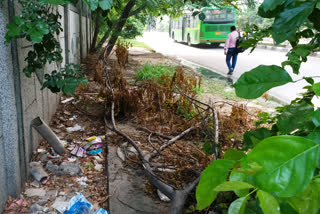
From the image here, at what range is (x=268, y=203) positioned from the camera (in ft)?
1.27

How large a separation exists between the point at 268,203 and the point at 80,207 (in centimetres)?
216

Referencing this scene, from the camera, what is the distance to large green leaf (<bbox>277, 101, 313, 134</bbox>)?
23.8 inches

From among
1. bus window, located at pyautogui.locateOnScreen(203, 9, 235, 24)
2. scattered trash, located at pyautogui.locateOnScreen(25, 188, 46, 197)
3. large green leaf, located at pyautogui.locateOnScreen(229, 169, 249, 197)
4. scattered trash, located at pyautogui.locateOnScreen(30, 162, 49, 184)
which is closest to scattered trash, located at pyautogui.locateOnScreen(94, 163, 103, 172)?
scattered trash, located at pyautogui.locateOnScreen(30, 162, 49, 184)

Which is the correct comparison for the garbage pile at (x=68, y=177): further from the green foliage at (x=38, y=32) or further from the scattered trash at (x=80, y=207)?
the green foliage at (x=38, y=32)

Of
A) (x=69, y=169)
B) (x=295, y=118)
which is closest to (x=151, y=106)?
(x=69, y=169)

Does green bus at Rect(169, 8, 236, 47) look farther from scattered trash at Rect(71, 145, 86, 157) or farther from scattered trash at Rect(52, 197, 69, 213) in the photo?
scattered trash at Rect(52, 197, 69, 213)

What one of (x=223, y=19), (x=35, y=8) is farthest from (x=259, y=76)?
(x=223, y=19)

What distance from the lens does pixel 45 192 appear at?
259 centimetres

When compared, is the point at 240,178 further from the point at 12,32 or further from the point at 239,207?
the point at 12,32

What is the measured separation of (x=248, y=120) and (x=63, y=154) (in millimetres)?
2547

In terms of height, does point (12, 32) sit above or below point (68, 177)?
above

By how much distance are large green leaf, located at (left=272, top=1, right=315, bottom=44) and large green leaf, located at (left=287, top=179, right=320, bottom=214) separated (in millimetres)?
298

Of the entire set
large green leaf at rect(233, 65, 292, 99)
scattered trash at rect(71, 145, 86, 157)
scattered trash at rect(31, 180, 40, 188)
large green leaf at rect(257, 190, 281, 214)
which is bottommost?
scattered trash at rect(31, 180, 40, 188)

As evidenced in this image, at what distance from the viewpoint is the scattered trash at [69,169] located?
9.52 feet
